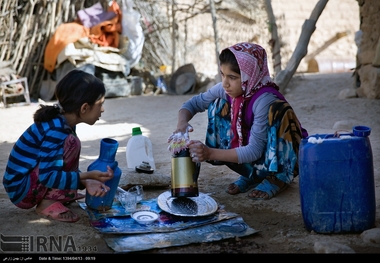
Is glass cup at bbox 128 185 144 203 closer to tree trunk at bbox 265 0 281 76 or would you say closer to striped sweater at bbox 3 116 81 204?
striped sweater at bbox 3 116 81 204

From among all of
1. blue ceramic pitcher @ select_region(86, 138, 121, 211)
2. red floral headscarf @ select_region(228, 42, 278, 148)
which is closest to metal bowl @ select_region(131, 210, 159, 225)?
blue ceramic pitcher @ select_region(86, 138, 121, 211)

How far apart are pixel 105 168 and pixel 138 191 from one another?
0.45 meters

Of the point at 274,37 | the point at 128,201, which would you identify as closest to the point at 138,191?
the point at 128,201

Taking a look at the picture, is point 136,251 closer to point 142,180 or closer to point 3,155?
point 142,180

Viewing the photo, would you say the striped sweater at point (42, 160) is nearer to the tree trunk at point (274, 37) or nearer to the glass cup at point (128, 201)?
the glass cup at point (128, 201)

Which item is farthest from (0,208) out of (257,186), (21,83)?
(21,83)

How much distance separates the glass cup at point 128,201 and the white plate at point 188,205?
0.46 ft

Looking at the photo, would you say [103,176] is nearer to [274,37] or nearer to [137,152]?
[137,152]

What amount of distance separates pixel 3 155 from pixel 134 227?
2.37 meters

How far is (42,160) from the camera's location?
8.12ft

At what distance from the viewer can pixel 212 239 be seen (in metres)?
2.31

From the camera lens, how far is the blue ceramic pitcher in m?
2.61

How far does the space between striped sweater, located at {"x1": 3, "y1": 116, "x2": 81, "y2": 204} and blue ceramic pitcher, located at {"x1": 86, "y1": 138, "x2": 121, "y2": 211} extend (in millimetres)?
157

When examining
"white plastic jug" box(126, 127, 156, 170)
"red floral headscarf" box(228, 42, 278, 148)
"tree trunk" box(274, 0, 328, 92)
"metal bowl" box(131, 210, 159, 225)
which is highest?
"tree trunk" box(274, 0, 328, 92)
